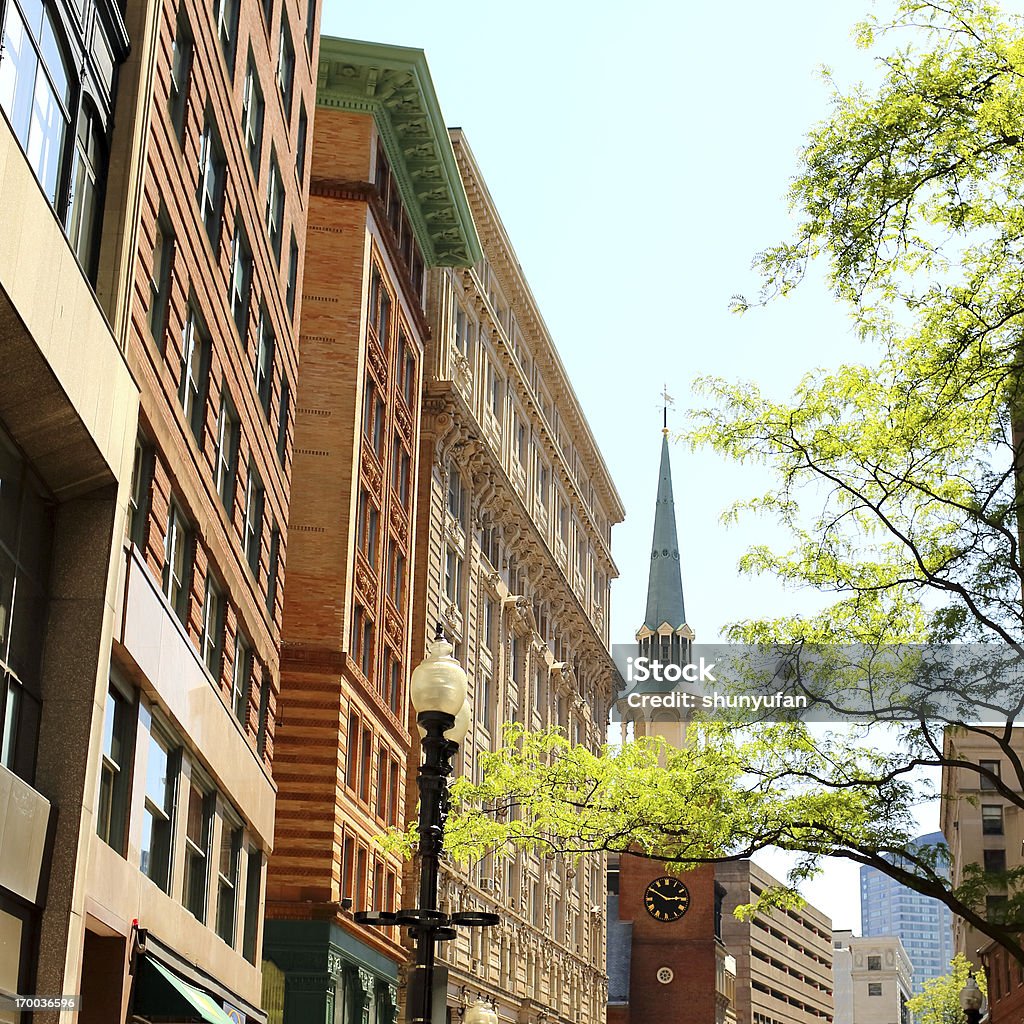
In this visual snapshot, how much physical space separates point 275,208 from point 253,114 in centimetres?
294

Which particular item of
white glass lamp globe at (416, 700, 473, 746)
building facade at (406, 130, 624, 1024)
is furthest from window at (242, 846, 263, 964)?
building facade at (406, 130, 624, 1024)

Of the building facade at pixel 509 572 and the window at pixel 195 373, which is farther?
the building facade at pixel 509 572

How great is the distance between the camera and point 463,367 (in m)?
62.4

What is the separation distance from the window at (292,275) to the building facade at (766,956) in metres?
123

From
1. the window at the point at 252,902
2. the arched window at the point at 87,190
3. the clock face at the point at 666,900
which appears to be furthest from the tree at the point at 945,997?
the arched window at the point at 87,190

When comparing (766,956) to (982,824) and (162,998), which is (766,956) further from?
(162,998)

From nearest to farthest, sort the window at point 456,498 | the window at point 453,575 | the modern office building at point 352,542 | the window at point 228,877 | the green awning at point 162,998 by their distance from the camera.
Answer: the green awning at point 162,998
the window at point 228,877
the modern office building at point 352,542
the window at point 453,575
the window at point 456,498

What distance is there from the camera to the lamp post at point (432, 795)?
14992 mm

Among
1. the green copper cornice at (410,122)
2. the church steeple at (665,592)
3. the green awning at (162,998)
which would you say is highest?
the church steeple at (665,592)

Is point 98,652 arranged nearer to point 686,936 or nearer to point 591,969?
point 591,969

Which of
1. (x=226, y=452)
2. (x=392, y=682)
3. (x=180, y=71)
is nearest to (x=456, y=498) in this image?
(x=392, y=682)

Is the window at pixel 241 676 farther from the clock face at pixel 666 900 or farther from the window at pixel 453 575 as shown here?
the clock face at pixel 666 900

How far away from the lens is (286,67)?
111 feet

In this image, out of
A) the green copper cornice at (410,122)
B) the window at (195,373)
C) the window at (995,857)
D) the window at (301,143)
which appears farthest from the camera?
the window at (995,857)
